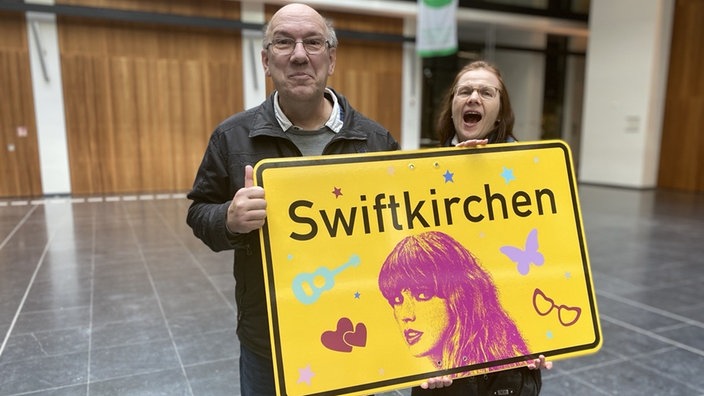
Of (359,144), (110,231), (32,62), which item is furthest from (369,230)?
(32,62)

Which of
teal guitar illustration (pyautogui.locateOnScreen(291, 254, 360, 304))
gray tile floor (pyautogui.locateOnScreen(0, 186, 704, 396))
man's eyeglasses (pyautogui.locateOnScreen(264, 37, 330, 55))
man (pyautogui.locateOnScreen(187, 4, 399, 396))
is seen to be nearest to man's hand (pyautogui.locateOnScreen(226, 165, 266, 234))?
man (pyautogui.locateOnScreen(187, 4, 399, 396))

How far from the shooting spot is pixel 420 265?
1.53 m

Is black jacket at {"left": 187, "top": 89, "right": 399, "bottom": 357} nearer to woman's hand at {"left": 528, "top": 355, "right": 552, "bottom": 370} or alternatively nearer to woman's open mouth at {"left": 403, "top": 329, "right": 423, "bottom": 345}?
woman's open mouth at {"left": 403, "top": 329, "right": 423, "bottom": 345}

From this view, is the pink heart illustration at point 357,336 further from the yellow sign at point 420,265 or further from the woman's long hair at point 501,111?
the woman's long hair at point 501,111

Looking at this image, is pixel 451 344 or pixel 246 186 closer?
pixel 246 186

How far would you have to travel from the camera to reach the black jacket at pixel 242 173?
148 centimetres

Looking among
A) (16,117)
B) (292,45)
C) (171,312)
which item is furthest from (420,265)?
(16,117)

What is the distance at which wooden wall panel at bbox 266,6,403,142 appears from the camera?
12.4 metres

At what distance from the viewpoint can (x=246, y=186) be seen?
136 centimetres

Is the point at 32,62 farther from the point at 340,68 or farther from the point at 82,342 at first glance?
the point at 82,342

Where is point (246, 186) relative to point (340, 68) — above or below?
below

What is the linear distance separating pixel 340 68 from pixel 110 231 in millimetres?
7243

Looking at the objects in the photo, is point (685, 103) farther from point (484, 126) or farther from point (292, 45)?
point (292, 45)

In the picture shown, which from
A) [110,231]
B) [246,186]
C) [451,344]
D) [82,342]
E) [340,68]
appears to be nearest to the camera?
→ [246,186]
